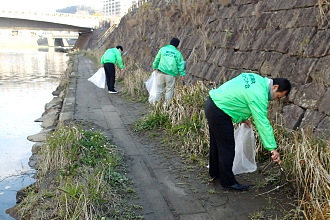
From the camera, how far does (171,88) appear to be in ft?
29.0

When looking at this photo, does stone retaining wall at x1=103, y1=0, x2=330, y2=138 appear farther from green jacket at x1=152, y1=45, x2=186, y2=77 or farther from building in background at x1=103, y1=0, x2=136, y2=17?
building in background at x1=103, y1=0, x2=136, y2=17

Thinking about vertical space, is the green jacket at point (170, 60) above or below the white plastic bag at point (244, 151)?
above

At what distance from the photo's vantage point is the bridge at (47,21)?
43812mm

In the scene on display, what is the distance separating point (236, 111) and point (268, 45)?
337 cm

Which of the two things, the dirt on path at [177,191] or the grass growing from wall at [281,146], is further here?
the dirt on path at [177,191]

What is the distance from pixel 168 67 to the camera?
8.61 metres

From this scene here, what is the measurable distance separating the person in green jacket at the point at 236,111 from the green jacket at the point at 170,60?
13.0ft

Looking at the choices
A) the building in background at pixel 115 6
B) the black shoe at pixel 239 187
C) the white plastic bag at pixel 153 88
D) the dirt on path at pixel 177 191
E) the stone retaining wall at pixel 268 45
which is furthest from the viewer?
the building in background at pixel 115 6

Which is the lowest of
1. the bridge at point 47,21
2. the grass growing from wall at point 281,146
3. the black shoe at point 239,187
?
the black shoe at point 239,187

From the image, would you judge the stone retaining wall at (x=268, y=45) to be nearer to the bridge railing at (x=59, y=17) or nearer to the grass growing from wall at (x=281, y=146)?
the grass growing from wall at (x=281, y=146)

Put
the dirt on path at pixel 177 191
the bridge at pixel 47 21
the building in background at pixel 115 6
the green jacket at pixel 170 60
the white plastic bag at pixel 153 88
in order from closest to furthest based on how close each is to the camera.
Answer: the dirt on path at pixel 177 191 < the green jacket at pixel 170 60 < the white plastic bag at pixel 153 88 < the bridge at pixel 47 21 < the building in background at pixel 115 6

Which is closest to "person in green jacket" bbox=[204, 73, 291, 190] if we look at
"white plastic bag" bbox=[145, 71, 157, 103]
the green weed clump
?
the green weed clump

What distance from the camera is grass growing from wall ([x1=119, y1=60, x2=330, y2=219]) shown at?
4031 mm

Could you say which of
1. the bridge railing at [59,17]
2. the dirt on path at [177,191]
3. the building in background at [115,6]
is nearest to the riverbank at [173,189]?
the dirt on path at [177,191]
